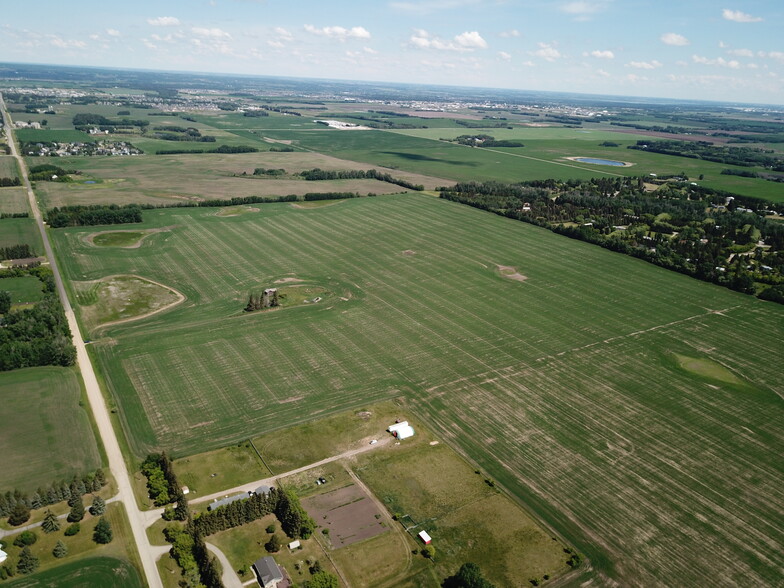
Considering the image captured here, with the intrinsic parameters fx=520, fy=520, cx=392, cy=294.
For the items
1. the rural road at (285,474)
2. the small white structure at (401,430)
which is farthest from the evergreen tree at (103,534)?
the small white structure at (401,430)

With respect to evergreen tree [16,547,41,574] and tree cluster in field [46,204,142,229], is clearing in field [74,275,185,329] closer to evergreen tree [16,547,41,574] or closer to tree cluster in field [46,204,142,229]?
tree cluster in field [46,204,142,229]

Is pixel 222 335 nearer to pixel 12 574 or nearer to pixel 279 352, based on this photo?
pixel 279 352

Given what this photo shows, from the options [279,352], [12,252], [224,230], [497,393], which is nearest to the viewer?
[497,393]

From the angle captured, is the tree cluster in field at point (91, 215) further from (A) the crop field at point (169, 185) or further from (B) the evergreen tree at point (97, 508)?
(B) the evergreen tree at point (97, 508)

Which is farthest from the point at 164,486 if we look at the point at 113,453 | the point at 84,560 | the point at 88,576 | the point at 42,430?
the point at 42,430

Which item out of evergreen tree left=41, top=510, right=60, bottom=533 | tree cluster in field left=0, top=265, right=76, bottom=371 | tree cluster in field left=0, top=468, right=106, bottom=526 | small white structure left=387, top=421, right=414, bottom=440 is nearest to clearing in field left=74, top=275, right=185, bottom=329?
tree cluster in field left=0, top=265, right=76, bottom=371

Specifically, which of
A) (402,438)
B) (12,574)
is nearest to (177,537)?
(12,574)
